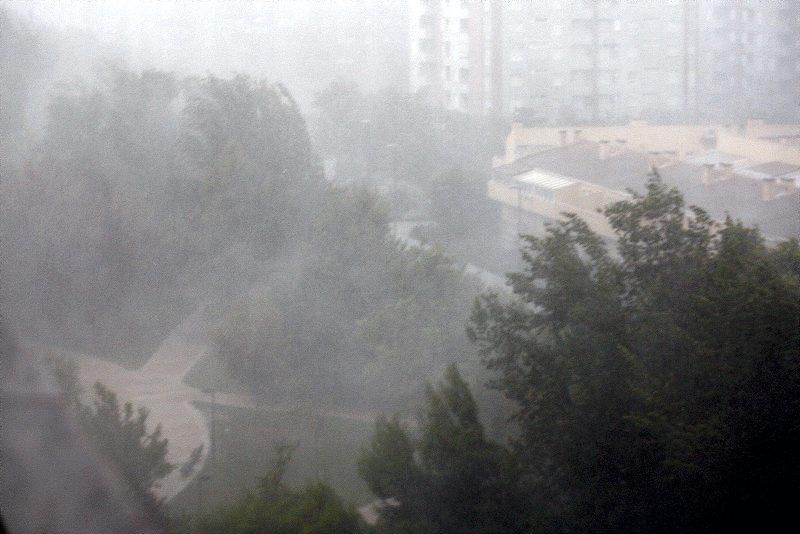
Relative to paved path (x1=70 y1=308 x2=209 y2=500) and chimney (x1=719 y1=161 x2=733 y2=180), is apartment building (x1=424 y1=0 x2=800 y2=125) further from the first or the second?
paved path (x1=70 y1=308 x2=209 y2=500)

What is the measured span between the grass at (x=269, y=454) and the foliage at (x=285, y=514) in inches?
17.5

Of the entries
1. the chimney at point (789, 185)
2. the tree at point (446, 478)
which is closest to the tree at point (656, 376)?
the tree at point (446, 478)

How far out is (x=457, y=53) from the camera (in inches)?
405

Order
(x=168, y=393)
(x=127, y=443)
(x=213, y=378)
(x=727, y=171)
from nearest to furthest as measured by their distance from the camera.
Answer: (x=127, y=443) < (x=168, y=393) < (x=213, y=378) < (x=727, y=171)

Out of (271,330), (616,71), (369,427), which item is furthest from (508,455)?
(616,71)

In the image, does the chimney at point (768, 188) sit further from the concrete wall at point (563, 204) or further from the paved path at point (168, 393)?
the paved path at point (168, 393)

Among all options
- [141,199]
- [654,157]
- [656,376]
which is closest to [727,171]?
[654,157]

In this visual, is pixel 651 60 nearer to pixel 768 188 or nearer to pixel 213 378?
pixel 768 188

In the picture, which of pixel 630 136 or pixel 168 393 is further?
pixel 630 136

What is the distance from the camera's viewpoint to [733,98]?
8.30m

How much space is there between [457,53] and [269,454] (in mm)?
6942

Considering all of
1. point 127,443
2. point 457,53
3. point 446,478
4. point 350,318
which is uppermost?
point 457,53

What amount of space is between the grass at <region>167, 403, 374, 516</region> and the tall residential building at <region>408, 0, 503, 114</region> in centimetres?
570

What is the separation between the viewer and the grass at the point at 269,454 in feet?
11.4
